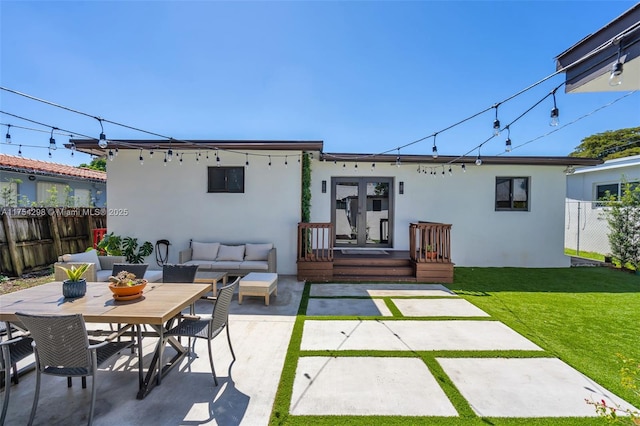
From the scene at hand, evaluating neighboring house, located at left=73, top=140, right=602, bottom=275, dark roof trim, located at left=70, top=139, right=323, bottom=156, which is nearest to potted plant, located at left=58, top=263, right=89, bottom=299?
dark roof trim, located at left=70, top=139, right=323, bottom=156

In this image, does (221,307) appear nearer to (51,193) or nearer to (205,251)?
(205,251)

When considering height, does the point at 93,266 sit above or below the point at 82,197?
below

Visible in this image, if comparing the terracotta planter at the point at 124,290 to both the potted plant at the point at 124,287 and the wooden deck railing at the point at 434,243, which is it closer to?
the potted plant at the point at 124,287

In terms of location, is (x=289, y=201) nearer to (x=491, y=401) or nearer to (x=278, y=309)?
(x=278, y=309)

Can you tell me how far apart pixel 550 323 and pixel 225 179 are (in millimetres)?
7284

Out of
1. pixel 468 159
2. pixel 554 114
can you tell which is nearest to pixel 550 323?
pixel 554 114

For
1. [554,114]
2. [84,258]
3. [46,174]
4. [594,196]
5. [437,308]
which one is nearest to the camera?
[554,114]

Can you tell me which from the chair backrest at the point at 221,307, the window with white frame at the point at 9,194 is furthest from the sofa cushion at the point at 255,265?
the window with white frame at the point at 9,194

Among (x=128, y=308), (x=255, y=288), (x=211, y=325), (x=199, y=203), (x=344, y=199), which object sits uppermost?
(x=344, y=199)

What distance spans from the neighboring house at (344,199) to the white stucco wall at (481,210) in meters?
0.03

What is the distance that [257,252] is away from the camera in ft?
22.1

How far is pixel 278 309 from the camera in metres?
4.81

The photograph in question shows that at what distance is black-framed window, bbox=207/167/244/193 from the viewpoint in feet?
24.3

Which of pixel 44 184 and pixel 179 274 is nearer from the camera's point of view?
pixel 179 274
